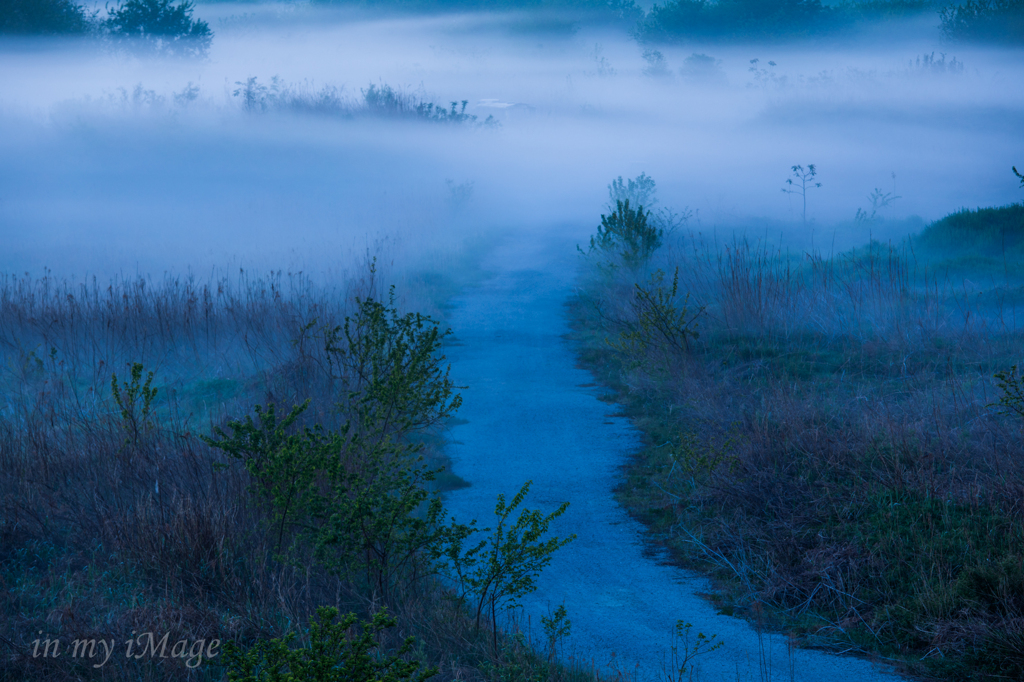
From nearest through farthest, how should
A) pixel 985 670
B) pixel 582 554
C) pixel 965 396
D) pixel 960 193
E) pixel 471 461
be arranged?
pixel 985 670 → pixel 582 554 → pixel 965 396 → pixel 471 461 → pixel 960 193

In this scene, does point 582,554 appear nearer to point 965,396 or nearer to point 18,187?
point 965,396

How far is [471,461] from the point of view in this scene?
6492 millimetres

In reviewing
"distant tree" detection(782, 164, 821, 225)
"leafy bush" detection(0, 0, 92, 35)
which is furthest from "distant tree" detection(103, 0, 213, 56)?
"distant tree" detection(782, 164, 821, 225)

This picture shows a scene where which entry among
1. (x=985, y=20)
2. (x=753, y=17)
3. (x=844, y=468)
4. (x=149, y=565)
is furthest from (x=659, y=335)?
(x=753, y=17)

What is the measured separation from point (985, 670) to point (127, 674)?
344cm

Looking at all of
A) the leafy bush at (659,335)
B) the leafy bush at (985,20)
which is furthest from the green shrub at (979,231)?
the leafy bush at (985,20)

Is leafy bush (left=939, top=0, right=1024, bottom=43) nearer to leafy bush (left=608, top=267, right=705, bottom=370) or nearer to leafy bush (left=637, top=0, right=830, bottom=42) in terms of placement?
leafy bush (left=637, top=0, right=830, bottom=42)

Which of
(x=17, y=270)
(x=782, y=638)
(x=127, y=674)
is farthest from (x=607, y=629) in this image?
(x=17, y=270)

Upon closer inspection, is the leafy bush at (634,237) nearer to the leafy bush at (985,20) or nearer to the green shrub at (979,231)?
the green shrub at (979,231)

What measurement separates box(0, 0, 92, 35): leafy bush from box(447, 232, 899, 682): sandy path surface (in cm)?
2570

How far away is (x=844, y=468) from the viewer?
15.9 feet

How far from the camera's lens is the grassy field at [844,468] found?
12.0ft

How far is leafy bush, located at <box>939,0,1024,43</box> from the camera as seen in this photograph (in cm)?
3039

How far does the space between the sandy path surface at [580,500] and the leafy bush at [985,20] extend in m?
29.4
